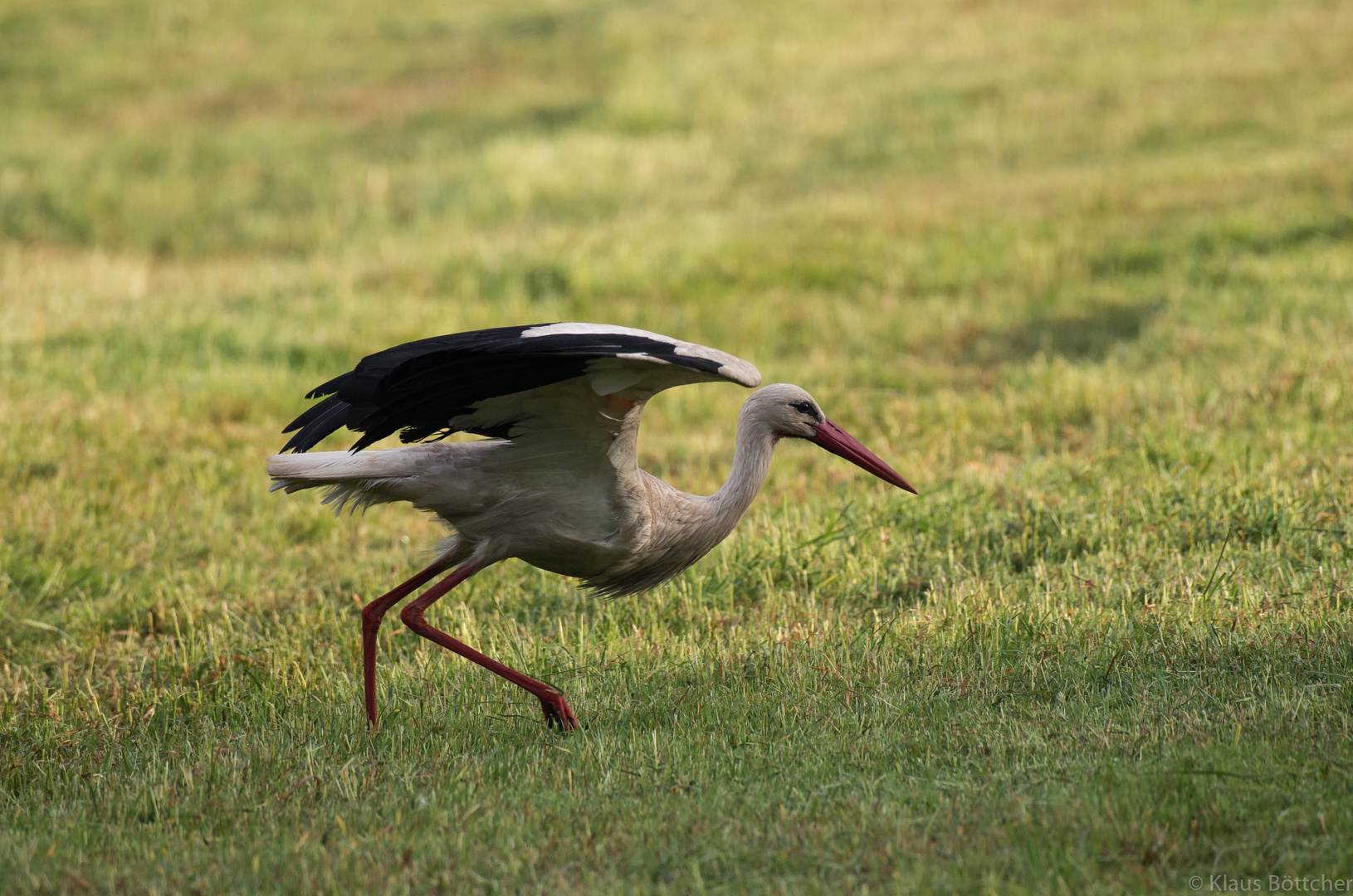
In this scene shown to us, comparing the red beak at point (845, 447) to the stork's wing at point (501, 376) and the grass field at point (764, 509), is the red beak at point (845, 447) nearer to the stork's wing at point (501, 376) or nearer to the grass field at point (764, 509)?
the grass field at point (764, 509)

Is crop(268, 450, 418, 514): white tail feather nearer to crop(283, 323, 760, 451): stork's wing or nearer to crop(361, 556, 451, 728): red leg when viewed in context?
crop(283, 323, 760, 451): stork's wing

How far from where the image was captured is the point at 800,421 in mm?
5355

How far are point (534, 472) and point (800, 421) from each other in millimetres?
1116

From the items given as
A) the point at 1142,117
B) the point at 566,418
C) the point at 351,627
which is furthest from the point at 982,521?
the point at 1142,117

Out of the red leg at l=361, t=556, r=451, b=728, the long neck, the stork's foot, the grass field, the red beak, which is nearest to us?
the grass field

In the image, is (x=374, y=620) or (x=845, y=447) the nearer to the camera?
(x=374, y=620)

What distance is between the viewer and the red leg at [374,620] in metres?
5.11

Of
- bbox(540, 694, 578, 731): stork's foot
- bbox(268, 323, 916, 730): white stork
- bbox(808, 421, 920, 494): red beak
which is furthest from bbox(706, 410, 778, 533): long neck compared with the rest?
bbox(540, 694, 578, 731): stork's foot

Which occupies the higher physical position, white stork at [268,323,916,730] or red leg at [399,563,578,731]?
white stork at [268,323,916,730]

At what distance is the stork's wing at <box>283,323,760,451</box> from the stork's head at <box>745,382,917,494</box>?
2.27 ft

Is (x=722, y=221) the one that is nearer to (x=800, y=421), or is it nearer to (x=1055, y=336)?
(x=1055, y=336)

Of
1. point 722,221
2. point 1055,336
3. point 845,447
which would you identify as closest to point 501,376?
point 845,447

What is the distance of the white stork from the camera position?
15.9 ft

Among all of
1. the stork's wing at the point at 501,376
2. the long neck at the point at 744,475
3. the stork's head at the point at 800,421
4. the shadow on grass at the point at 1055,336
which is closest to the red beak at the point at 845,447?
the stork's head at the point at 800,421
